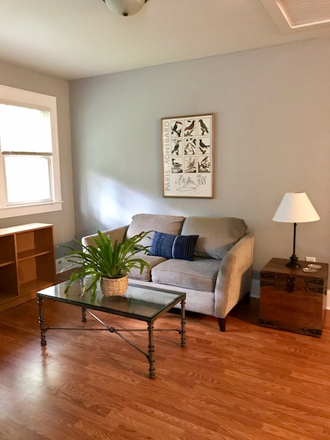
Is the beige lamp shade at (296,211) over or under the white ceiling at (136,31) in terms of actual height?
under

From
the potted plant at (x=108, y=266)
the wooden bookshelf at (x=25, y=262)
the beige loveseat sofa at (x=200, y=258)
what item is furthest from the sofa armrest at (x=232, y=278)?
the wooden bookshelf at (x=25, y=262)

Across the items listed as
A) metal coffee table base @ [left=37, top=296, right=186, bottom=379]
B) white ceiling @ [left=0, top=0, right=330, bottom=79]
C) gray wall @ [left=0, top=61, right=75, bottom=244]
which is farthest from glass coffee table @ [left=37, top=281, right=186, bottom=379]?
Result: white ceiling @ [left=0, top=0, right=330, bottom=79]

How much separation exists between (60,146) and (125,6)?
249 cm

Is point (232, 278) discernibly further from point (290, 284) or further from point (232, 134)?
point (232, 134)

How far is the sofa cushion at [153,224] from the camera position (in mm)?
3691

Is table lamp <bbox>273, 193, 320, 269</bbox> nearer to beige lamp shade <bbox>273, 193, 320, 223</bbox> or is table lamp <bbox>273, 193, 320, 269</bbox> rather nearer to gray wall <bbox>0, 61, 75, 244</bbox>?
beige lamp shade <bbox>273, 193, 320, 223</bbox>

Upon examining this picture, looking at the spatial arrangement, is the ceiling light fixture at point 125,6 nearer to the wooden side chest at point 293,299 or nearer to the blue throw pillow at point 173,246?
the blue throw pillow at point 173,246

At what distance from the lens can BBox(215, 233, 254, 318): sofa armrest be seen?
278cm

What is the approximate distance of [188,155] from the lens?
3.79 m

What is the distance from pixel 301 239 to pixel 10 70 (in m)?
3.56

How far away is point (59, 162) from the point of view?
4434 millimetres

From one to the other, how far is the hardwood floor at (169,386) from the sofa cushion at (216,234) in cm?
72

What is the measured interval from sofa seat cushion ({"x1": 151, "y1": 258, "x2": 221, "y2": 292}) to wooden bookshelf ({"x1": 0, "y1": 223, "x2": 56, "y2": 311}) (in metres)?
1.42

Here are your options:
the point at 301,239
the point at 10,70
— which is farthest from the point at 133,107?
the point at 301,239
